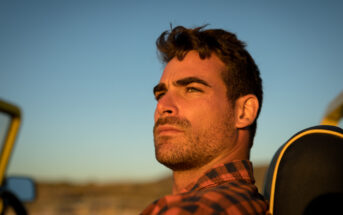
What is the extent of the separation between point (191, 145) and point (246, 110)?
23.1 inches

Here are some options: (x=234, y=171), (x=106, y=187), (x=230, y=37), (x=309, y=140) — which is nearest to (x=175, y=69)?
(x=230, y=37)

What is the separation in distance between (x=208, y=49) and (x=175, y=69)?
288mm

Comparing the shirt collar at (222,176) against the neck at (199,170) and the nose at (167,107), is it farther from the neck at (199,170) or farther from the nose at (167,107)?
the nose at (167,107)

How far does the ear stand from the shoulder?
89 cm

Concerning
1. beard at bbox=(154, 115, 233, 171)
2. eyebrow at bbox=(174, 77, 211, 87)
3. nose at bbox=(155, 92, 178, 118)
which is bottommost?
beard at bbox=(154, 115, 233, 171)

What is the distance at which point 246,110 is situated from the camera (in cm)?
259

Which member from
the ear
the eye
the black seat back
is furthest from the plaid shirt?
the eye

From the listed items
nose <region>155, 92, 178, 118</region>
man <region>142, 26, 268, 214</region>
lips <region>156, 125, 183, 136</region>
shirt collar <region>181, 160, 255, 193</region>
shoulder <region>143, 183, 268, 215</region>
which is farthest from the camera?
nose <region>155, 92, 178, 118</region>

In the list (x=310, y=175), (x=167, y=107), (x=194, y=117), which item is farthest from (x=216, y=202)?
(x=167, y=107)

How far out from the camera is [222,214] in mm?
1445

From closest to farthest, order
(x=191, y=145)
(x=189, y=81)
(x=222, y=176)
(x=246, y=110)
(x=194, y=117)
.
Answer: (x=222, y=176) → (x=191, y=145) → (x=194, y=117) → (x=189, y=81) → (x=246, y=110)

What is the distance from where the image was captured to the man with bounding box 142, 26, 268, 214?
220cm

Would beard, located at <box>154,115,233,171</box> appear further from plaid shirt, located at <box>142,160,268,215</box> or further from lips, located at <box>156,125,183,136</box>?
plaid shirt, located at <box>142,160,268,215</box>

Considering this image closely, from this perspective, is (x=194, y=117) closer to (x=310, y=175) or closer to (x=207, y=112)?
(x=207, y=112)
